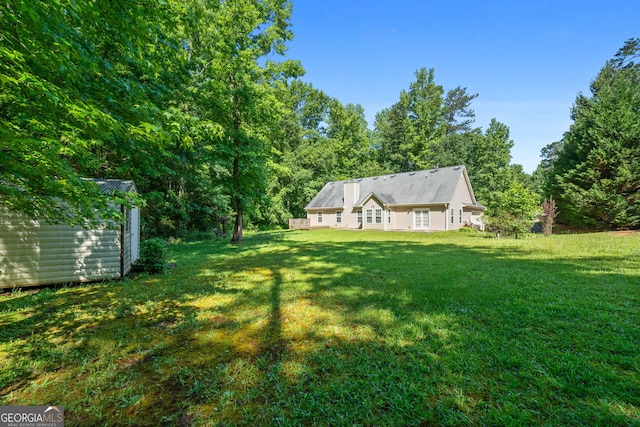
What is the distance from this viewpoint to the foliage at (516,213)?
1534 centimetres

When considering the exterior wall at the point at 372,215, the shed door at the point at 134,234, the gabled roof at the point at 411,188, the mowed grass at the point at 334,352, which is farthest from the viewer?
the exterior wall at the point at 372,215

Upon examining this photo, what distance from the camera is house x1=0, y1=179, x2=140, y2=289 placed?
6137mm

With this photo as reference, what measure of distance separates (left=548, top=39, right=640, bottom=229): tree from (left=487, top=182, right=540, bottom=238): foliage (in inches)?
273

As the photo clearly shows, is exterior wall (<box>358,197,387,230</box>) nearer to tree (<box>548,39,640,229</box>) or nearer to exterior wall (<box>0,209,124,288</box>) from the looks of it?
tree (<box>548,39,640,229</box>)

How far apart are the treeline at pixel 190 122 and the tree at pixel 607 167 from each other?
155 cm

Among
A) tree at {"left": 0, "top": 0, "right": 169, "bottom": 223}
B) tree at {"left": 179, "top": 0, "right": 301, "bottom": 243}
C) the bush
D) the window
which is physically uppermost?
tree at {"left": 179, "top": 0, "right": 301, "bottom": 243}

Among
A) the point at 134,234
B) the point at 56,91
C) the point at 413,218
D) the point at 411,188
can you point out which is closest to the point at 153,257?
the point at 134,234

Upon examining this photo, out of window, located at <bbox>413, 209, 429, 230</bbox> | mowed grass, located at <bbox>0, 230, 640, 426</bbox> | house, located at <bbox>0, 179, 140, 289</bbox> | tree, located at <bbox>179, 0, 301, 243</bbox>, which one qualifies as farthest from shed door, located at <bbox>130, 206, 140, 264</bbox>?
window, located at <bbox>413, 209, 429, 230</bbox>

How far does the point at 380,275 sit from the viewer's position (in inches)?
285

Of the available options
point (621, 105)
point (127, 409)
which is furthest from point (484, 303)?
point (621, 105)

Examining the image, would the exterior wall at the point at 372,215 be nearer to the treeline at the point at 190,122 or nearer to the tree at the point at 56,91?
the treeline at the point at 190,122

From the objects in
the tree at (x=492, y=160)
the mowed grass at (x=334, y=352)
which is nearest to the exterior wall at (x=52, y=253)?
the mowed grass at (x=334, y=352)

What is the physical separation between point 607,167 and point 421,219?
12.5 meters

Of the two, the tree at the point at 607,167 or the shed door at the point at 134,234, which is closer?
the shed door at the point at 134,234
